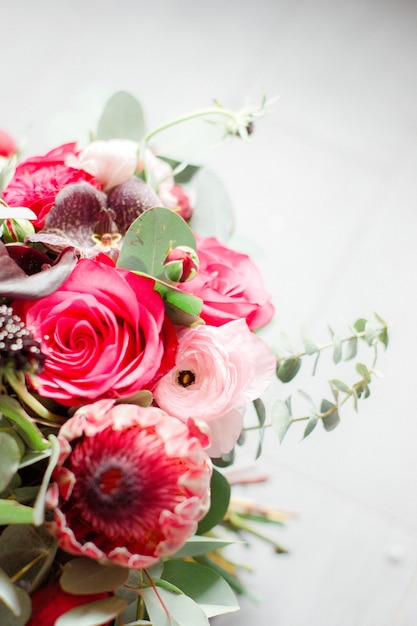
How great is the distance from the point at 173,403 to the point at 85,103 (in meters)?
0.39

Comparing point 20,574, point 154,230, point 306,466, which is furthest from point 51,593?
point 306,466

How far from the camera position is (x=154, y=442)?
1.49 ft

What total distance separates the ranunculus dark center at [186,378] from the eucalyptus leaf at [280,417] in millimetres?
104

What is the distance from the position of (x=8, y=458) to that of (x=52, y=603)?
0.11 metres

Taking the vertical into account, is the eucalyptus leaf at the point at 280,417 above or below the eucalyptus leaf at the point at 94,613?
above

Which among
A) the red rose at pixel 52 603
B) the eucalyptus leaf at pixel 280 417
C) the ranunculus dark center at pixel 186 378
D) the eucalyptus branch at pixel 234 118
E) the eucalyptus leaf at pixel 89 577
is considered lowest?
the red rose at pixel 52 603

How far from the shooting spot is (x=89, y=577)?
469 millimetres

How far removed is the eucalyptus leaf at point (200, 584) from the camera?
0.57 metres

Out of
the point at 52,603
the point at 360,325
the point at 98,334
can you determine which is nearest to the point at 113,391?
the point at 98,334

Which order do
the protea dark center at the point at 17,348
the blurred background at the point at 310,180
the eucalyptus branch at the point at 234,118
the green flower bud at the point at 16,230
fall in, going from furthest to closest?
the blurred background at the point at 310,180 < the eucalyptus branch at the point at 234,118 < the green flower bud at the point at 16,230 < the protea dark center at the point at 17,348

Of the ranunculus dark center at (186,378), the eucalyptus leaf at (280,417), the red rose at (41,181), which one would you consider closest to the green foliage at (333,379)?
the eucalyptus leaf at (280,417)

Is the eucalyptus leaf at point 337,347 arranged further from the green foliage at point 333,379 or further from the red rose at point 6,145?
the red rose at point 6,145

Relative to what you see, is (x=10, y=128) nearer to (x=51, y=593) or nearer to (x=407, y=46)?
(x=407, y=46)

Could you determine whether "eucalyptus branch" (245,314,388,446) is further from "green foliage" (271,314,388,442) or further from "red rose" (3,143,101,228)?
"red rose" (3,143,101,228)
